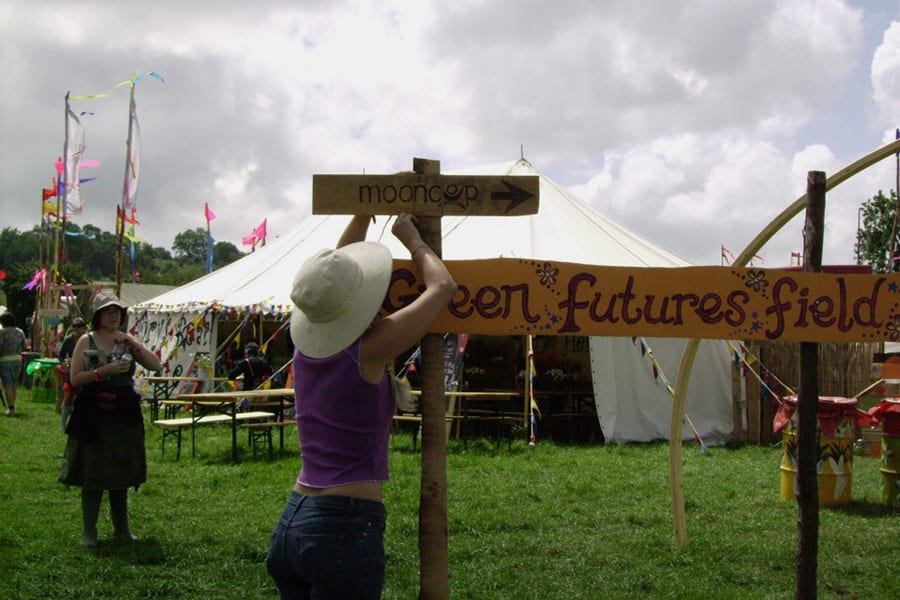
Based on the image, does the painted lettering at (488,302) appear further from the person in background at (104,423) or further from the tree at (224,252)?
the tree at (224,252)

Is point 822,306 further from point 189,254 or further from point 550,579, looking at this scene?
point 189,254

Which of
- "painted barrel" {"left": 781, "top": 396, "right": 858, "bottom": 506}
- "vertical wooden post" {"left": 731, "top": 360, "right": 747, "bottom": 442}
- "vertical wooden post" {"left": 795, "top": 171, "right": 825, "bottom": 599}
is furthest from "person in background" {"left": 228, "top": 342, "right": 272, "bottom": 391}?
"vertical wooden post" {"left": 795, "top": 171, "right": 825, "bottom": 599}

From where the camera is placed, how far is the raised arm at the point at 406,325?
2250 mm

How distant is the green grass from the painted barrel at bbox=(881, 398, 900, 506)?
0.46 feet

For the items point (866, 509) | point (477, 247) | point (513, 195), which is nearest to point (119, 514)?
point (513, 195)

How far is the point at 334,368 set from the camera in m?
2.24

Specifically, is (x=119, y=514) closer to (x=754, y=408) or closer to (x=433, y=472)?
(x=433, y=472)

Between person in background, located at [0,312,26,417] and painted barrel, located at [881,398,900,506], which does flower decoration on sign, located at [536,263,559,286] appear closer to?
painted barrel, located at [881,398,900,506]

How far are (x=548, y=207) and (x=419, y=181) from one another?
10245 millimetres

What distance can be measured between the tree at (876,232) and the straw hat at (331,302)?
30142 millimetres

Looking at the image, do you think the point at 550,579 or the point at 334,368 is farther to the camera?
the point at 550,579

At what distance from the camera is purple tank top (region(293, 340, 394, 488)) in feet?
7.26

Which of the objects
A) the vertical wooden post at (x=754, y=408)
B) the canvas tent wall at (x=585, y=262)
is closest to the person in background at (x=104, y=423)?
the canvas tent wall at (x=585, y=262)

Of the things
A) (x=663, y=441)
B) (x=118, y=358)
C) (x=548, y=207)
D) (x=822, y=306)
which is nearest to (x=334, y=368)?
(x=822, y=306)
